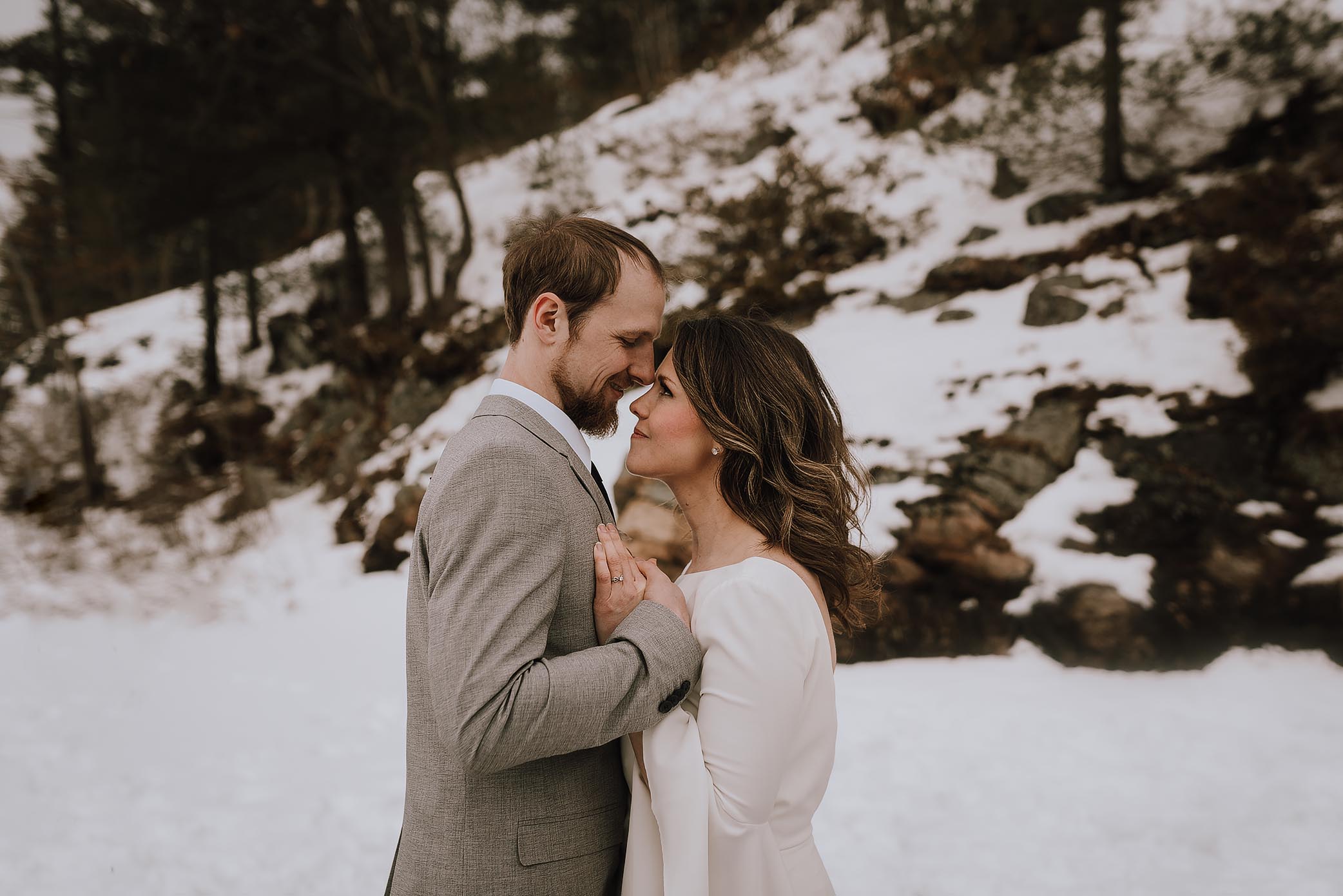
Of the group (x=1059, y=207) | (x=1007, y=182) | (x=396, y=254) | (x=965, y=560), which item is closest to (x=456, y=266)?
(x=396, y=254)

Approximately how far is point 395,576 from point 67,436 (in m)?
9.18

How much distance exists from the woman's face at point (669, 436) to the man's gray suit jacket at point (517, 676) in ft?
0.64

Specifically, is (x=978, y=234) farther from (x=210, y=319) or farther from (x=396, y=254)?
(x=210, y=319)

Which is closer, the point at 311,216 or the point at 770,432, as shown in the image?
the point at 770,432

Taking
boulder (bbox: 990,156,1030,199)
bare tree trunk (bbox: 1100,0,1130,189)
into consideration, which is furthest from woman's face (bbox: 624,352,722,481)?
boulder (bbox: 990,156,1030,199)

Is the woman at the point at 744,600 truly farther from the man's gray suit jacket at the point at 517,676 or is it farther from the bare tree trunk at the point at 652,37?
the bare tree trunk at the point at 652,37

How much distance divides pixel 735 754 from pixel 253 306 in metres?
15.6

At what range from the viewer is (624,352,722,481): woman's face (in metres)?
1.83

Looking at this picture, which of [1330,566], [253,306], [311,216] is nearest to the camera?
[1330,566]

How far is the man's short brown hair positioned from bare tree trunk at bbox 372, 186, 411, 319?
1155 cm

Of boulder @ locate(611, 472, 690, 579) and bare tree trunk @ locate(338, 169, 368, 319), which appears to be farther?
bare tree trunk @ locate(338, 169, 368, 319)

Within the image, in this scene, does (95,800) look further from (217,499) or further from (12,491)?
(12,491)

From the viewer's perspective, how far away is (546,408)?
1632mm

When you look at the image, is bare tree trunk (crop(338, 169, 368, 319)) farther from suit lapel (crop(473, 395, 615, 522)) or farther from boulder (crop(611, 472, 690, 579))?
suit lapel (crop(473, 395, 615, 522))
